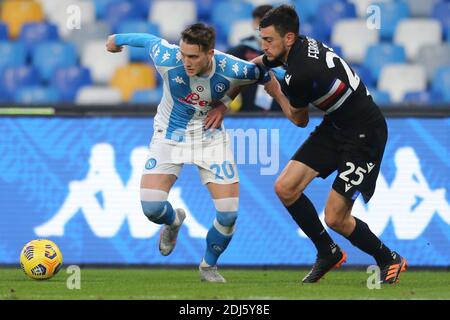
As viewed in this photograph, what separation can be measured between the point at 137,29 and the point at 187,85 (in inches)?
231

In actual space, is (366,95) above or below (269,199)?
above

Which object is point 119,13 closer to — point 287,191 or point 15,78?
point 15,78

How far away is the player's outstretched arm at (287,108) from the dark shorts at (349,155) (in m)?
0.21

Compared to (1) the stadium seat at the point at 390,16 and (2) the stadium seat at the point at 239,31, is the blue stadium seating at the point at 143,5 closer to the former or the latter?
(2) the stadium seat at the point at 239,31

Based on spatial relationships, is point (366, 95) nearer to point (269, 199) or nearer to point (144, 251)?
point (269, 199)

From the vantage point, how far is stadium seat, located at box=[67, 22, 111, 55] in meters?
15.3

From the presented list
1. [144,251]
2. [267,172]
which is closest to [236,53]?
[267,172]

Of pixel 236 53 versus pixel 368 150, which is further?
pixel 236 53

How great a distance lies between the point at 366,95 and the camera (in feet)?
30.2

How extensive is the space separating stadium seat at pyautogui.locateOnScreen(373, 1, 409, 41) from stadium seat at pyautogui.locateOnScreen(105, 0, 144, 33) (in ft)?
10.1

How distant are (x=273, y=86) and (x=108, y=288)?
199cm

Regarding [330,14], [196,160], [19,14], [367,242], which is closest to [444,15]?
[330,14]

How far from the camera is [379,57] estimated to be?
14.5 m

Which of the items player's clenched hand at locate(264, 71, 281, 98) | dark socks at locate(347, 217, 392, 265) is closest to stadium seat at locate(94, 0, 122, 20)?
player's clenched hand at locate(264, 71, 281, 98)
